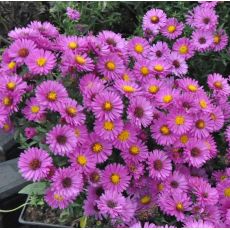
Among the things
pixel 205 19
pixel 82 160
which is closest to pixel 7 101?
pixel 82 160

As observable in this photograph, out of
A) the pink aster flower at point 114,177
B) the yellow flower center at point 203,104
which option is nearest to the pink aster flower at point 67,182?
the pink aster flower at point 114,177

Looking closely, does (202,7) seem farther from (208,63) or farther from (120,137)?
(120,137)

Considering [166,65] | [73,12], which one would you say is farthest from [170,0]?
[166,65]

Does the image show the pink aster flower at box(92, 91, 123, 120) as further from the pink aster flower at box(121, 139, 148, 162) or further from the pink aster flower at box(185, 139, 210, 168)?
the pink aster flower at box(185, 139, 210, 168)

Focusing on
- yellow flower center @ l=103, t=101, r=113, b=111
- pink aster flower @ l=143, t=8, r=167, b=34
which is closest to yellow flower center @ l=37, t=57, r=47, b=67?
yellow flower center @ l=103, t=101, r=113, b=111

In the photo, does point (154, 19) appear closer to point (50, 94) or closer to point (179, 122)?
point (179, 122)
